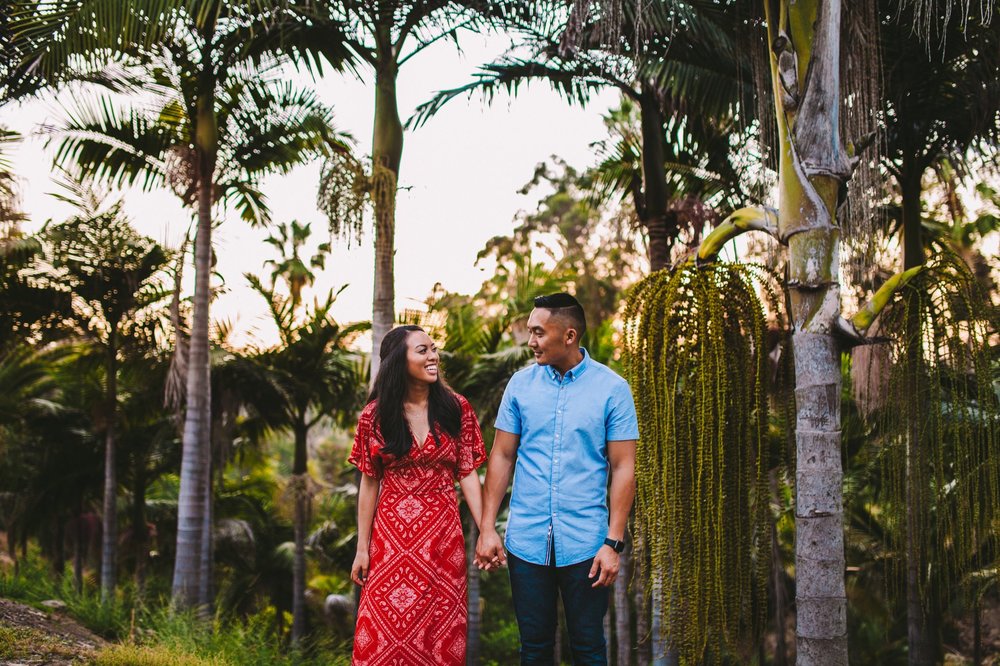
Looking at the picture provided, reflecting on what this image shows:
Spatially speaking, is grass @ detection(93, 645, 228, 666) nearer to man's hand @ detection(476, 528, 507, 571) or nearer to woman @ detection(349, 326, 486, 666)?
woman @ detection(349, 326, 486, 666)

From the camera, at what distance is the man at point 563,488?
3.60m

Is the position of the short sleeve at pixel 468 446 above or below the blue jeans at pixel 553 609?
above

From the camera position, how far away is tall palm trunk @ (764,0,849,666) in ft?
14.7

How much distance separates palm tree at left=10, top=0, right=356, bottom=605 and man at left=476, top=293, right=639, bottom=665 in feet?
18.8

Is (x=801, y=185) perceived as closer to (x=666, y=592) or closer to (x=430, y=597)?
(x=666, y=592)

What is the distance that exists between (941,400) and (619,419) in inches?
85.9

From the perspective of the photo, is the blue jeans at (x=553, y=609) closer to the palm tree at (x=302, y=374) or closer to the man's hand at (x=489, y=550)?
the man's hand at (x=489, y=550)

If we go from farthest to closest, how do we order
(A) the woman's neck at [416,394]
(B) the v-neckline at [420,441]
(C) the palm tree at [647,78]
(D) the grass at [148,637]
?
(C) the palm tree at [647,78] → (D) the grass at [148,637] → (A) the woman's neck at [416,394] → (B) the v-neckline at [420,441]

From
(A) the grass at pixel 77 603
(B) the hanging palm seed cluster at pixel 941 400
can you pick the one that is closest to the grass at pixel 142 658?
(A) the grass at pixel 77 603

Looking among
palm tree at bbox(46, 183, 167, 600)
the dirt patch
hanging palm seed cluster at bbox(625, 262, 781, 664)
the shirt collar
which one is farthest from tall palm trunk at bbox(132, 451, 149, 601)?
the shirt collar

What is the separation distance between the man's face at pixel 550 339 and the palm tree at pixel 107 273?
11.4 metres

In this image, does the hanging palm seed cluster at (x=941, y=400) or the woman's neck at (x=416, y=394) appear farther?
the hanging palm seed cluster at (x=941, y=400)

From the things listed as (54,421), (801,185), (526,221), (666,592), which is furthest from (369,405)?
(526,221)

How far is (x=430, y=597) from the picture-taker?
4004 mm
